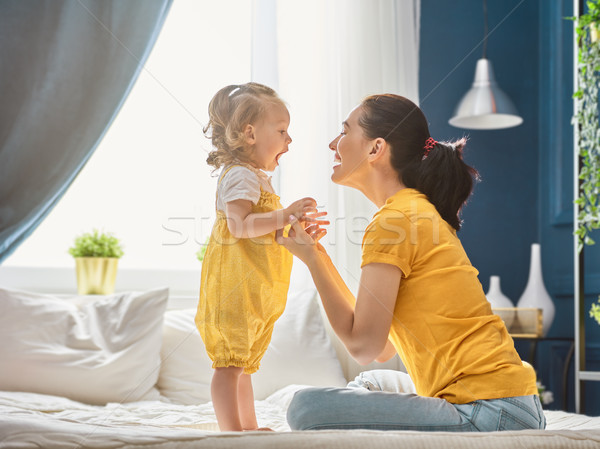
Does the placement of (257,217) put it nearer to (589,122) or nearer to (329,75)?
(329,75)

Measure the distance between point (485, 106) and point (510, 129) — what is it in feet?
1.81

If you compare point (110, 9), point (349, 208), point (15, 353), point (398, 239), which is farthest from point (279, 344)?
point (110, 9)

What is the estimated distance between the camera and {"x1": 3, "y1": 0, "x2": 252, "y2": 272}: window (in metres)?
2.95

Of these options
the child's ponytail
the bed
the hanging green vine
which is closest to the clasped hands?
the child's ponytail

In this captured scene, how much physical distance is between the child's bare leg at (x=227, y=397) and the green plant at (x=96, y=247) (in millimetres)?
1336

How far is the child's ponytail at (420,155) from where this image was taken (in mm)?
1355

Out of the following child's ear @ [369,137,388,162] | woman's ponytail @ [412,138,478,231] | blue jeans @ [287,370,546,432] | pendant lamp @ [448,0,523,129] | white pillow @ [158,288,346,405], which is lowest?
white pillow @ [158,288,346,405]

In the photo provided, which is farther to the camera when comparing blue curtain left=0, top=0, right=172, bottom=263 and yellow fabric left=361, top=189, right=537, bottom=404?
blue curtain left=0, top=0, right=172, bottom=263

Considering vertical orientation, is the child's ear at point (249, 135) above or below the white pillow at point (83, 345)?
above

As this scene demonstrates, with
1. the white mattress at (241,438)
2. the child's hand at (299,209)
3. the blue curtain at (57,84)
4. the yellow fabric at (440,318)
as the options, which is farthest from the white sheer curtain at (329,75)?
the white mattress at (241,438)

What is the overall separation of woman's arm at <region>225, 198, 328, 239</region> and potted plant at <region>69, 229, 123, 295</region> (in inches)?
50.6

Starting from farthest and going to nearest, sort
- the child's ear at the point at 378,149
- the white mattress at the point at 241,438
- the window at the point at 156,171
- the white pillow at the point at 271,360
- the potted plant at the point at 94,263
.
Result: the window at the point at 156,171
the potted plant at the point at 94,263
the white pillow at the point at 271,360
the child's ear at the point at 378,149
the white mattress at the point at 241,438

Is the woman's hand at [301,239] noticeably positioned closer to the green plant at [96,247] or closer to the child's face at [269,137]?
the child's face at [269,137]

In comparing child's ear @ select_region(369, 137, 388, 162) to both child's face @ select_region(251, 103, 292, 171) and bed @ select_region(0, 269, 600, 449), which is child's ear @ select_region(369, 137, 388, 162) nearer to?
child's face @ select_region(251, 103, 292, 171)
